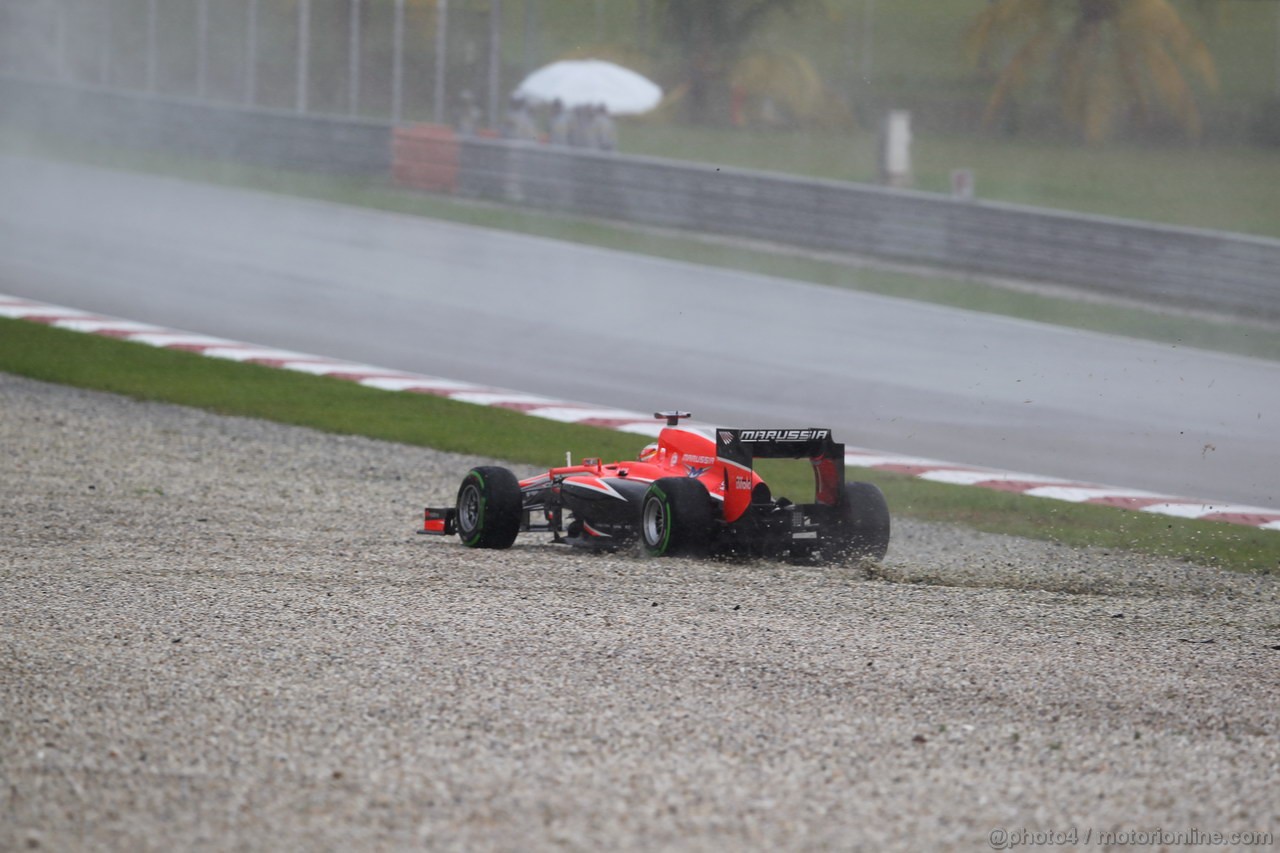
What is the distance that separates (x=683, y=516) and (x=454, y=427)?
560cm

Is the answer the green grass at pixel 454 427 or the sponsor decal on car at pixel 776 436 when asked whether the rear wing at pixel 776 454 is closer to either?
the sponsor decal on car at pixel 776 436

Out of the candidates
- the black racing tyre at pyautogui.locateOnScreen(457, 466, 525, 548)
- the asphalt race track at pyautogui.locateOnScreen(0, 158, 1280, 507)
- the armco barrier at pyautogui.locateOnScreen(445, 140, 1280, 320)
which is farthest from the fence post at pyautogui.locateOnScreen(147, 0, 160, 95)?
the black racing tyre at pyautogui.locateOnScreen(457, 466, 525, 548)

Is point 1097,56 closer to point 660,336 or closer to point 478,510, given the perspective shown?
point 660,336

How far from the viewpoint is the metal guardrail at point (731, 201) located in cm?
1881

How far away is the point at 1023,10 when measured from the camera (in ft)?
63.3

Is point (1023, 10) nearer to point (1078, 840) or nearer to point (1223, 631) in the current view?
point (1223, 631)

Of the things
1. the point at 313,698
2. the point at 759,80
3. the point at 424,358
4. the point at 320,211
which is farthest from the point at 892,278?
the point at 313,698

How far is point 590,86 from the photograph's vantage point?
2881cm

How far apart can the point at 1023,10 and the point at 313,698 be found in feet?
52.2

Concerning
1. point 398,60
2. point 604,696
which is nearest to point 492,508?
point 604,696

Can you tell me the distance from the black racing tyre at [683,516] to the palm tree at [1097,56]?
1230 cm

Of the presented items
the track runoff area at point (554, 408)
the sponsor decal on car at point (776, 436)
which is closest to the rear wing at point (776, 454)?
the sponsor decal on car at point (776, 436)

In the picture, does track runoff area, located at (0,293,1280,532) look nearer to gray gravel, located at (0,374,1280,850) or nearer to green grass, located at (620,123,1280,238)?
gray gravel, located at (0,374,1280,850)

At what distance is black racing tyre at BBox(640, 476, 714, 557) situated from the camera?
829 cm
